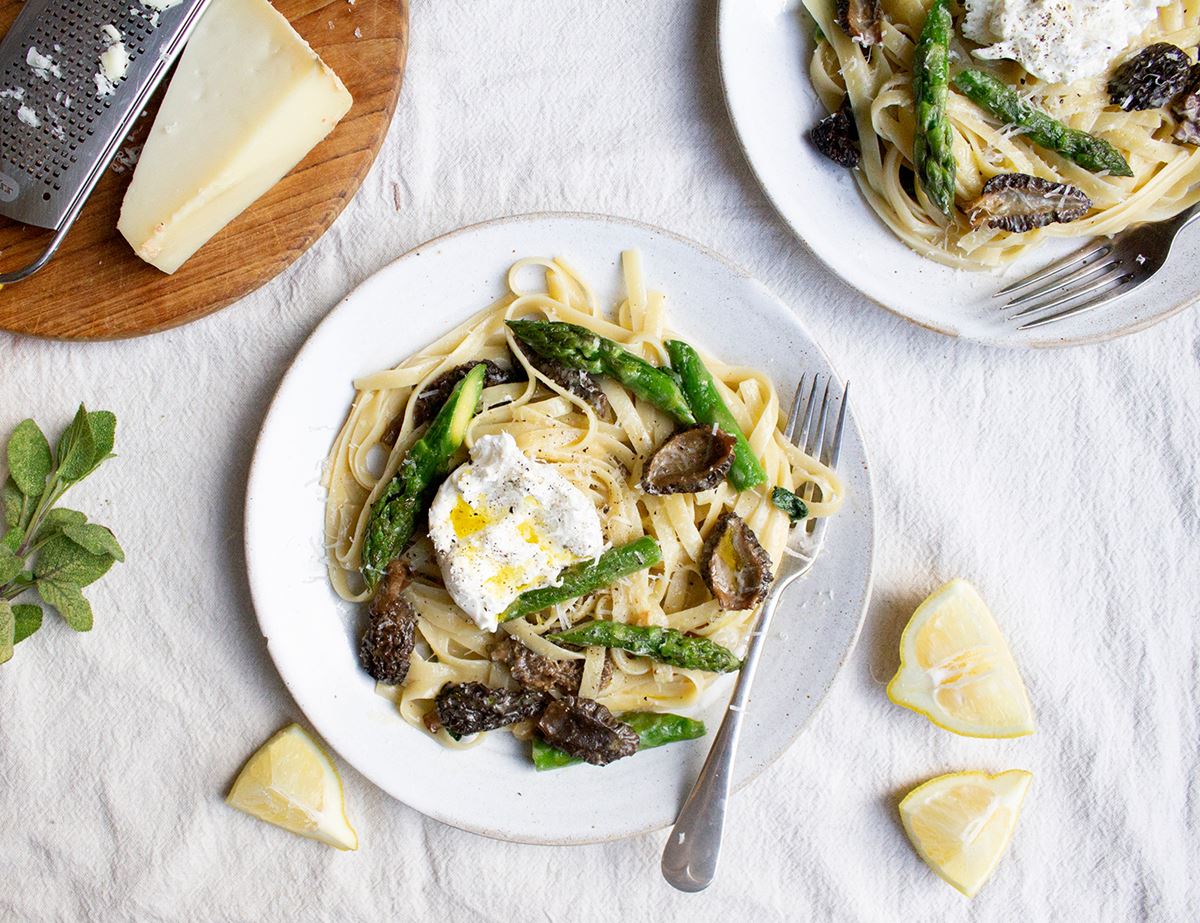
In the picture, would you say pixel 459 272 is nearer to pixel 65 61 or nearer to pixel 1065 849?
pixel 65 61

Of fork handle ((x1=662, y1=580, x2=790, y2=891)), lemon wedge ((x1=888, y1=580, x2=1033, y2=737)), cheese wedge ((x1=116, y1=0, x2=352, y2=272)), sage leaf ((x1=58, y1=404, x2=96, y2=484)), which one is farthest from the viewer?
lemon wedge ((x1=888, y1=580, x2=1033, y2=737))

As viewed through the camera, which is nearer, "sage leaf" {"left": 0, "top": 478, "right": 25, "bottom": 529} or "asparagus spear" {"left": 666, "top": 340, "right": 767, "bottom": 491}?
"asparagus spear" {"left": 666, "top": 340, "right": 767, "bottom": 491}

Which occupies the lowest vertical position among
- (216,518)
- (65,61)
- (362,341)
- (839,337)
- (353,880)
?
(353,880)

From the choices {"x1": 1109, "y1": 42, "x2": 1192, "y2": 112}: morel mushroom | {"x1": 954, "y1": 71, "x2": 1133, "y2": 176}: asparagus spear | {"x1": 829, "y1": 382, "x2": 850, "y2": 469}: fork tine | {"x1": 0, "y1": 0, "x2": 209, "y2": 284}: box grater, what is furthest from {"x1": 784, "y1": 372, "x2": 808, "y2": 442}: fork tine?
{"x1": 0, "y1": 0, "x2": 209, "y2": 284}: box grater

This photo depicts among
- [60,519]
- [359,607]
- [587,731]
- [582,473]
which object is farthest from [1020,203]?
[60,519]

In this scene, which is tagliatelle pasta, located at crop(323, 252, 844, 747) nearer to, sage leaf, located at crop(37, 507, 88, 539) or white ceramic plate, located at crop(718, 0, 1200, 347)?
white ceramic plate, located at crop(718, 0, 1200, 347)

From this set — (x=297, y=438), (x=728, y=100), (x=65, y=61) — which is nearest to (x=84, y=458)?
(x=297, y=438)
